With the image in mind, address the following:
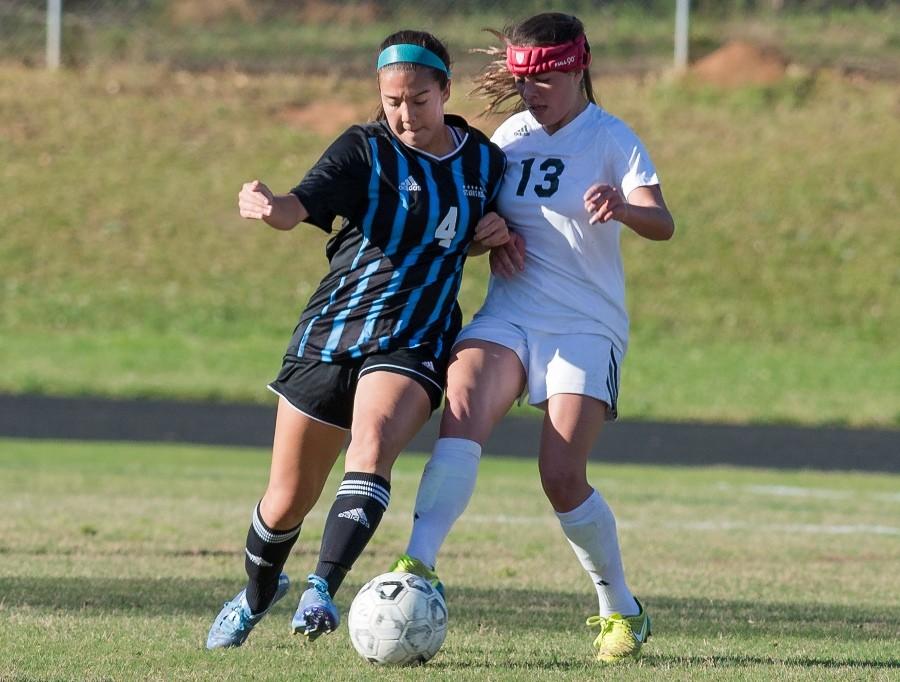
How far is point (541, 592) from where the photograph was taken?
22.0ft

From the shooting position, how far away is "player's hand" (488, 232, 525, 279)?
530 centimetres

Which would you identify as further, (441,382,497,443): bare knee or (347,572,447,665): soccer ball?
(441,382,497,443): bare knee

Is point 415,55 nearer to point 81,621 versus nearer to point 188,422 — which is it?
point 81,621

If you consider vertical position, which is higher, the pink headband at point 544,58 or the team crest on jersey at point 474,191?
the pink headband at point 544,58

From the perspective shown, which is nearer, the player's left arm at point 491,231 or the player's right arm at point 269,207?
the player's right arm at point 269,207

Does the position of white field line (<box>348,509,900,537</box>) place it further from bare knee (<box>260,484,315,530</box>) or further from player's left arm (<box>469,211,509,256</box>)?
player's left arm (<box>469,211,509,256</box>)

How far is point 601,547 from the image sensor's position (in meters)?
5.21

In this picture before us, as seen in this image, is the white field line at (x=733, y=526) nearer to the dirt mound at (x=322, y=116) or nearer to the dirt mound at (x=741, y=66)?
the dirt mound at (x=322, y=116)

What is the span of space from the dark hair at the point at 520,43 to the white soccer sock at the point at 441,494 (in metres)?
1.39

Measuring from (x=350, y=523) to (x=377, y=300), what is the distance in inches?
28.9

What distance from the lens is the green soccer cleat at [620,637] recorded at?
5.04 meters

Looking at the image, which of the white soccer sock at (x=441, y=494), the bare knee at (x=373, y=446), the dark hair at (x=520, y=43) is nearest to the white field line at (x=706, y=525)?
the dark hair at (x=520, y=43)

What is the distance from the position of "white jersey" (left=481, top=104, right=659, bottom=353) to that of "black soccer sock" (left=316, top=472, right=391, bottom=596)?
0.83 metres


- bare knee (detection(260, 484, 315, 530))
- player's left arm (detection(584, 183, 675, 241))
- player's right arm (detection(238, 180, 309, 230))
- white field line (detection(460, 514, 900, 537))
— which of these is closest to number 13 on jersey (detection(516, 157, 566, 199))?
player's left arm (detection(584, 183, 675, 241))
